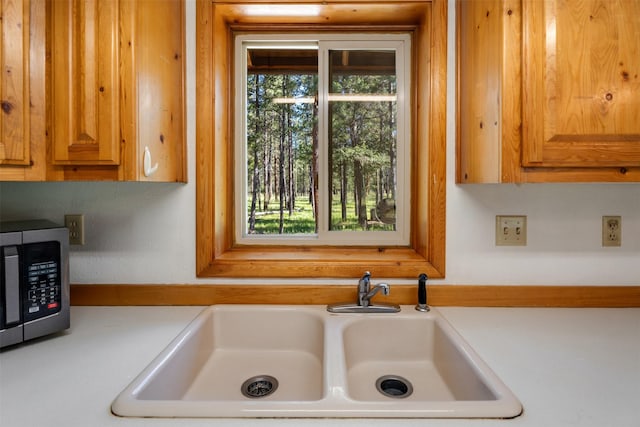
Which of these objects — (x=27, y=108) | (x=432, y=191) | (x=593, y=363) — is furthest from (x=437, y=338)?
(x=27, y=108)

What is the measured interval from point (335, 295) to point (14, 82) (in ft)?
3.80

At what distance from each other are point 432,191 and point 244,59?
1040mm

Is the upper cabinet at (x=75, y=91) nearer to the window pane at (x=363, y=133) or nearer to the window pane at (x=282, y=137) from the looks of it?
the window pane at (x=282, y=137)

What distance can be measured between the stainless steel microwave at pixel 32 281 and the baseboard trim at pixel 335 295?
0.28m

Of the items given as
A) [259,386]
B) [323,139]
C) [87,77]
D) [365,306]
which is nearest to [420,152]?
[323,139]

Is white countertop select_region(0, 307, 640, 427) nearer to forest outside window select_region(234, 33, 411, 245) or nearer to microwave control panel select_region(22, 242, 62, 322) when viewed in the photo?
microwave control panel select_region(22, 242, 62, 322)

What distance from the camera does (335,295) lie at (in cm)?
125

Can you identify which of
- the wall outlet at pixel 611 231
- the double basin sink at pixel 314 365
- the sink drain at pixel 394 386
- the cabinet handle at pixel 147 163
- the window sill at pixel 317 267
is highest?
the cabinet handle at pixel 147 163

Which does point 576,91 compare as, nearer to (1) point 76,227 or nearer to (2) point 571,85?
(2) point 571,85

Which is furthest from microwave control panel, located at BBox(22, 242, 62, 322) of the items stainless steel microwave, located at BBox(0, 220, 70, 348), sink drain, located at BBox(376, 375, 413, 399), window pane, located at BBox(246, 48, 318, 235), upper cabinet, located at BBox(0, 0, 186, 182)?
sink drain, located at BBox(376, 375, 413, 399)

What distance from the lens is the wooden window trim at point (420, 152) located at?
125 cm

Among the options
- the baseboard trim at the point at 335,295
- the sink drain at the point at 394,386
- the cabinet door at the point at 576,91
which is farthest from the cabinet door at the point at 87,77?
the cabinet door at the point at 576,91

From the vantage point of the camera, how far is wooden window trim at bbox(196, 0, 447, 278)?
1.25 meters

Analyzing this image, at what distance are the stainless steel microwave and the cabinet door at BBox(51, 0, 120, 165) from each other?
0.26m
